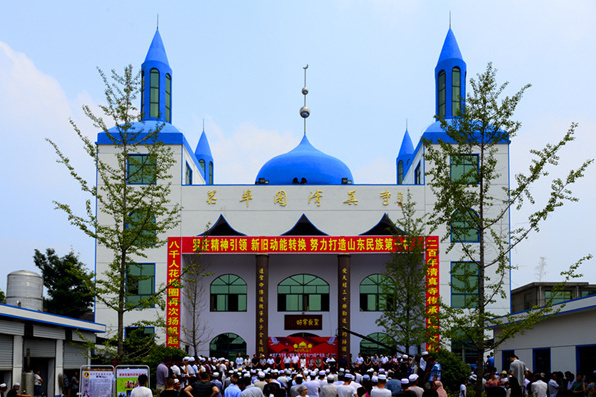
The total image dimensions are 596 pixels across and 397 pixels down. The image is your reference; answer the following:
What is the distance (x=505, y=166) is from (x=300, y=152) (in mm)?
14354

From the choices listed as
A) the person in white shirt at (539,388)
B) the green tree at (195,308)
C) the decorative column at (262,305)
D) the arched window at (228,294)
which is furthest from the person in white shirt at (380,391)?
the arched window at (228,294)

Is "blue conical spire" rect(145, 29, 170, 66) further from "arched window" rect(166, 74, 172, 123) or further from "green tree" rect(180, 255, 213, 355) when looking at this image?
"green tree" rect(180, 255, 213, 355)

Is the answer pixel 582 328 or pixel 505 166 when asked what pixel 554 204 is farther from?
pixel 505 166

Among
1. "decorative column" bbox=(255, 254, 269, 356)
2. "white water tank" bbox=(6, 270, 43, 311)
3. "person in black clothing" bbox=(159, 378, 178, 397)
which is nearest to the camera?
"person in black clothing" bbox=(159, 378, 178, 397)

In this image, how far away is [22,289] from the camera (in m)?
33.8

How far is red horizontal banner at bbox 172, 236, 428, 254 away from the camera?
42.7m

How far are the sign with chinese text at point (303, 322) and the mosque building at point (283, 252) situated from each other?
0.06 metres

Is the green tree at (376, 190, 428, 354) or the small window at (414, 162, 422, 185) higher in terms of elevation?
the small window at (414, 162, 422, 185)

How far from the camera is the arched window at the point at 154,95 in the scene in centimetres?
4675

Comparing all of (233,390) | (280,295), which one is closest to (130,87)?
(233,390)

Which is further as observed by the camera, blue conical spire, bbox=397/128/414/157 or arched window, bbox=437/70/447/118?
blue conical spire, bbox=397/128/414/157

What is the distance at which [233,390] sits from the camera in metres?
15.7

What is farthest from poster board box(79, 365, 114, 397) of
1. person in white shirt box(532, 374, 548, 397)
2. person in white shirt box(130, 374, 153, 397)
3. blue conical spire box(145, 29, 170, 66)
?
blue conical spire box(145, 29, 170, 66)

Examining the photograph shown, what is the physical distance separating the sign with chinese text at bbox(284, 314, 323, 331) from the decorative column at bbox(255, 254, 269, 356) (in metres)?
3.50
